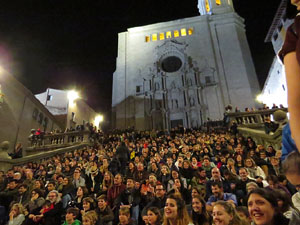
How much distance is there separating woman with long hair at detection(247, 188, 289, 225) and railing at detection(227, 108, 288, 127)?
13.8 metres

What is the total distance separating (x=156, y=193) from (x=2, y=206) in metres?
4.26

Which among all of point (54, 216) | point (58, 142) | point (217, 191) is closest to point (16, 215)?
point (54, 216)

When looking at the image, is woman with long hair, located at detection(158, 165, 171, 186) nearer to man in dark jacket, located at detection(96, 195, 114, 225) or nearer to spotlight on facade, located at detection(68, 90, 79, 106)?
man in dark jacket, located at detection(96, 195, 114, 225)

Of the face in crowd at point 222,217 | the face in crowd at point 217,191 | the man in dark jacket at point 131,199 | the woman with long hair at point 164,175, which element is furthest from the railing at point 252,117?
the face in crowd at point 222,217

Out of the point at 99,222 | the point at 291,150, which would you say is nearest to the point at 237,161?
the point at 99,222

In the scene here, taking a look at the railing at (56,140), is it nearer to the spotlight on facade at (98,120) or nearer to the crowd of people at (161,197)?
the crowd of people at (161,197)

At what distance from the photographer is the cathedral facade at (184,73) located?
27.5 metres

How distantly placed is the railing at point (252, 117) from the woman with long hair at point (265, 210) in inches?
541

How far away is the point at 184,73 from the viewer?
96.9 ft

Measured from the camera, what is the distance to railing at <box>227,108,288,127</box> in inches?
606

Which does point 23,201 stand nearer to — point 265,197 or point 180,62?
point 265,197

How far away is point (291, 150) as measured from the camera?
1.14 m

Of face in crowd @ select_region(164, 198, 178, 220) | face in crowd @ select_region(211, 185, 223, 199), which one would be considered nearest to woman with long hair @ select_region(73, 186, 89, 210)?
face in crowd @ select_region(164, 198, 178, 220)

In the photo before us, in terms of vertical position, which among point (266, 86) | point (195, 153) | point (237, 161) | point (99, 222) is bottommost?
point (99, 222)
